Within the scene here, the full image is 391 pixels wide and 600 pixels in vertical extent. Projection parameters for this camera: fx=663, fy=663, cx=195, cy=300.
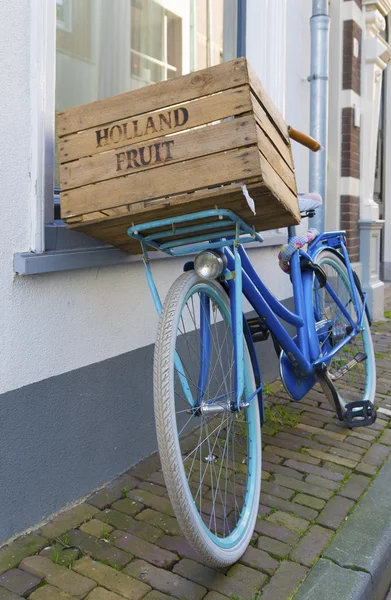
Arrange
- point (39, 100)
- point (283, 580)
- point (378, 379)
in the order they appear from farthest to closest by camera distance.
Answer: point (378, 379)
point (39, 100)
point (283, 580)

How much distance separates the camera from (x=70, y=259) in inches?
107

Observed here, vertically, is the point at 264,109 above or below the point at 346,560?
above

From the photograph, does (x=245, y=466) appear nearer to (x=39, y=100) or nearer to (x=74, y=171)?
(x=74, y=171)

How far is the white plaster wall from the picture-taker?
2.46m

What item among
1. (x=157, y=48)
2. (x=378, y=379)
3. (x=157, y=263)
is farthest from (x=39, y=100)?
(x=378, y=379)

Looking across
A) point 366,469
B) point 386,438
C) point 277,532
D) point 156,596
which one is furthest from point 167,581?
point 386,438

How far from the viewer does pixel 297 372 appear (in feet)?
11.0

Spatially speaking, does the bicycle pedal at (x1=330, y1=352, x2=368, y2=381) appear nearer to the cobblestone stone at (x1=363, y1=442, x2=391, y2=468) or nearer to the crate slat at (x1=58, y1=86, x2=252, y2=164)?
the cobblestone stone at (x1=363, y1=442, x2=391, y2=468)

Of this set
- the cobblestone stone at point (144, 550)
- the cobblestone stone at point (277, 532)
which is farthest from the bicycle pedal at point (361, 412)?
the cobblestone stone at point (144, 550)

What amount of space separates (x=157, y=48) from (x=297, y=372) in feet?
7.02

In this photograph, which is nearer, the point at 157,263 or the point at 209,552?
the point at 209,552

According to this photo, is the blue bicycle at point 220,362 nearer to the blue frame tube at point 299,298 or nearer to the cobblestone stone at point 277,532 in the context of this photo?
the blue frame tube at point 299,298

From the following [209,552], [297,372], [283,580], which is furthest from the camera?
[297,372]

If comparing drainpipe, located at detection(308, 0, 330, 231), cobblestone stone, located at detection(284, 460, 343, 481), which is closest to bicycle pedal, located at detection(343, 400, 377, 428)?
cobblestone stone, located at detection(284, 460, 343, 481)
